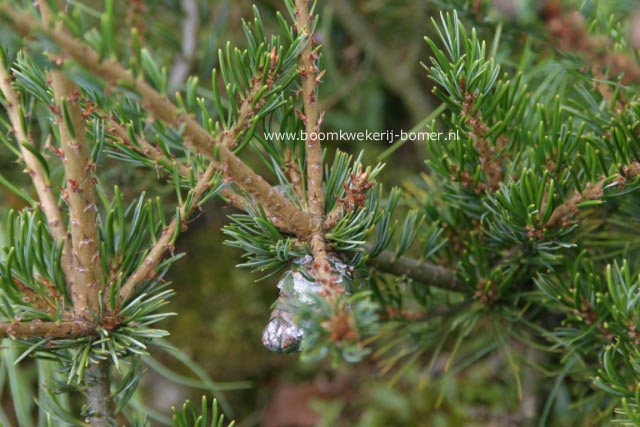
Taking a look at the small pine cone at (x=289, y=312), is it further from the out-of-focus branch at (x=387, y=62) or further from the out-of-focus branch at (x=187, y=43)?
the out-of-focus branch at (x=387, y=62)

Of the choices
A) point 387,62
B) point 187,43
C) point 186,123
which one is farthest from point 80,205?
point 387,62

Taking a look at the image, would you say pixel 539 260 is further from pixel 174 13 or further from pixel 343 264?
pixel 174 13

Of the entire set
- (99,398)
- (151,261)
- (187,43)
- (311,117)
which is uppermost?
(187,43)

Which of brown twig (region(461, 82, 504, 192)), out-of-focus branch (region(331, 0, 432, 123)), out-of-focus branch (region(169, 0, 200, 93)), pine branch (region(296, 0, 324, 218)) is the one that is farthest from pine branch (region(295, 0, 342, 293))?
out-of-focus branch (region(331, 0, 432, 123))

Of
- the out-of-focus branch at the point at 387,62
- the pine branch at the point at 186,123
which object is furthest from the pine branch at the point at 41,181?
the out-of-focus branch at the point at 387,62

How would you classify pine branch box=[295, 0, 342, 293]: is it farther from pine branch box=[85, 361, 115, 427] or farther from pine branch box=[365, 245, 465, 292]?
pine branch box=[85, 361, 115, 427]

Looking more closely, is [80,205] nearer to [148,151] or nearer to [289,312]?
[148,151]
